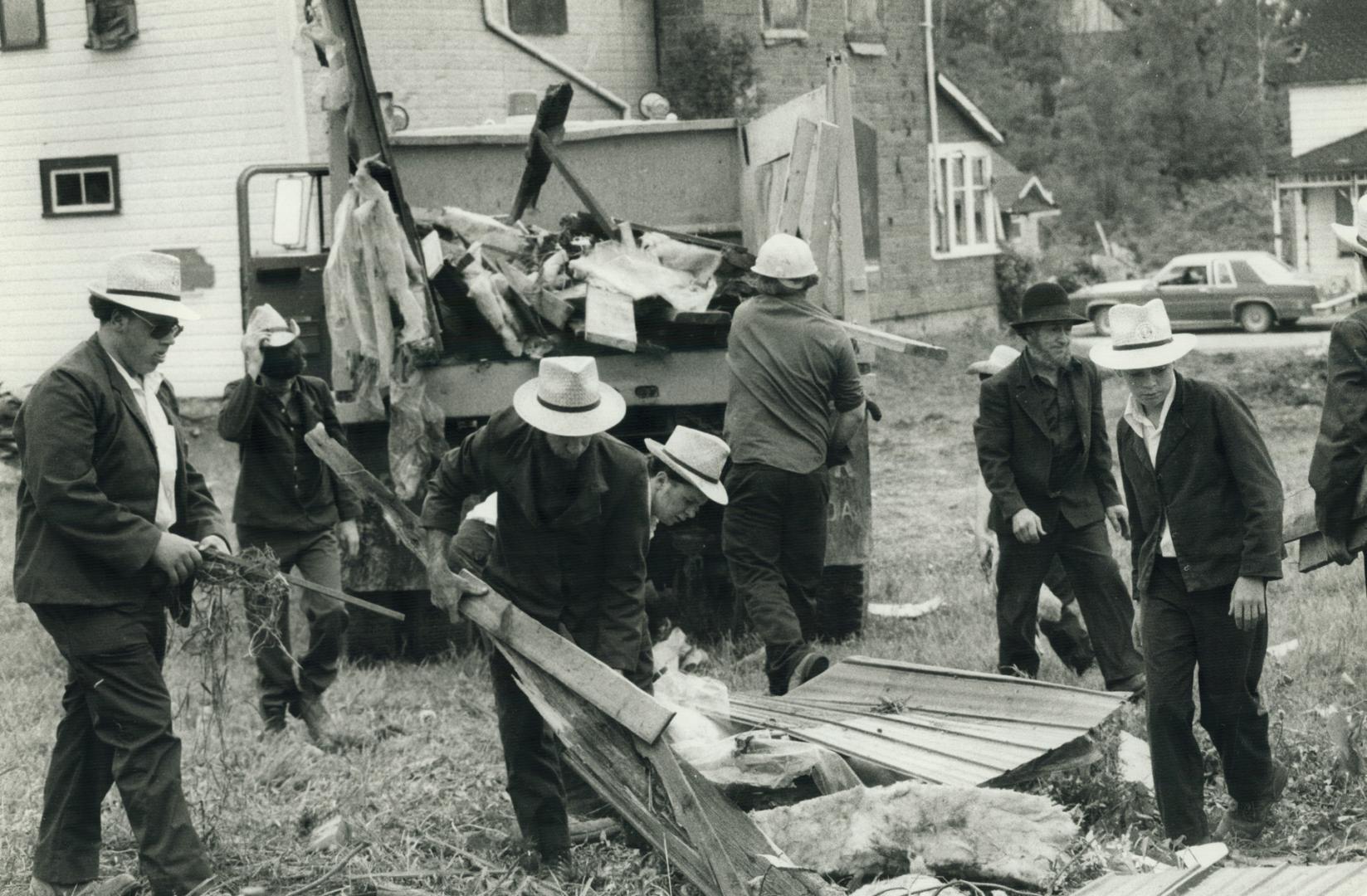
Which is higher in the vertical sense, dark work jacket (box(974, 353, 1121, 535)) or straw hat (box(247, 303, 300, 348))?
straw hat (box(247, 303, 300, 348))

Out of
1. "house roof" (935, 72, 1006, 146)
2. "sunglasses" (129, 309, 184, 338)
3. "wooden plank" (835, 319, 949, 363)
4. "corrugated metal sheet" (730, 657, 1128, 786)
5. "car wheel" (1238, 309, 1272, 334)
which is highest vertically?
"house roof" (935, 72, 1006, 146)

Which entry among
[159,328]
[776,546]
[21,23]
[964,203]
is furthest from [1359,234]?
[964,203]

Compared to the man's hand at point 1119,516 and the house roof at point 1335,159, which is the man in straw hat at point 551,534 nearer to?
the man's hand at point 1119,516

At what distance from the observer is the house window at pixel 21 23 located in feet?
62.2

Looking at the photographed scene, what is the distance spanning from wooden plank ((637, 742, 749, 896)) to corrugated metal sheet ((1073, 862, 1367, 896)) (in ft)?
2.98

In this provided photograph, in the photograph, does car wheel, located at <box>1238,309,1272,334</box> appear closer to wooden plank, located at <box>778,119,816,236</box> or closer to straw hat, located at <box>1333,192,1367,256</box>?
wooden plank, located at <box>778,119,816,236</box>

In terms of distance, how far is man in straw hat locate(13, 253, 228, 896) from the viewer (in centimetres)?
486

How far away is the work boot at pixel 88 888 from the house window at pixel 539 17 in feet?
49.3

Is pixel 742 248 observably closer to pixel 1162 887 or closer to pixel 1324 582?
pixel 1324 582

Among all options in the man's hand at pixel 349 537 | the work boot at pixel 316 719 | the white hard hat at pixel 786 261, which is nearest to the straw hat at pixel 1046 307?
the white hard hat at pixel 786 261

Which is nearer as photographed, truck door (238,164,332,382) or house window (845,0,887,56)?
truck door (238,164,332,382)

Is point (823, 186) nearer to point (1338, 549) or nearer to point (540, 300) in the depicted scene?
point (540, 300)

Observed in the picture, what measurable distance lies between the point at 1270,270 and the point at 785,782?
82.7 feet

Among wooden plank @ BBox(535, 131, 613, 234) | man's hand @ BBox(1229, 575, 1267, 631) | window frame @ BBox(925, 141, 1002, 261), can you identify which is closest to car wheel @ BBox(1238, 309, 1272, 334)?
window frame @ BBox(925, 141, 1002, 261)
